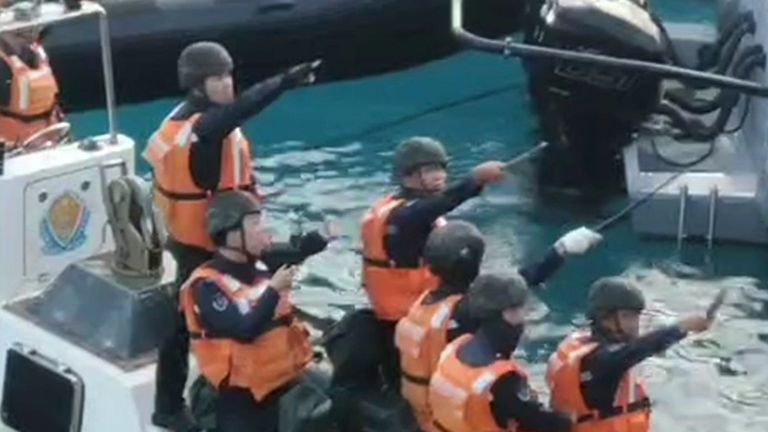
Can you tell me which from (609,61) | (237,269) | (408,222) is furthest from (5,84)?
(237,269)

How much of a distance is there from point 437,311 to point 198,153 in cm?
114

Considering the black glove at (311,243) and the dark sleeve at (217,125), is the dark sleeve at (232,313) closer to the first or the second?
the black glove at (311,243)

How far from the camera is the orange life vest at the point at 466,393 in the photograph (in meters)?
4.95

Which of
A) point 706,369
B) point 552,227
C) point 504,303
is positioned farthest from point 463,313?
point 552,227

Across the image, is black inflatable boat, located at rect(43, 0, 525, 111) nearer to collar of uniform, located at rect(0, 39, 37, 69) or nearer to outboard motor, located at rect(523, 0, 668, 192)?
outboard motor, located at rect(523, 0, 668, 192)

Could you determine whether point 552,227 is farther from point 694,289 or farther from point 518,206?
point 694,289

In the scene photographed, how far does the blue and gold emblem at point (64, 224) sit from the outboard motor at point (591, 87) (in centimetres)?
376

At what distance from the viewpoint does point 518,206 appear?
10.2 metres

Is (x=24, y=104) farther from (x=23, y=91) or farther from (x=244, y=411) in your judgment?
(x=244, y=411)

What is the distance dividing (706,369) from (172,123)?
326 cm

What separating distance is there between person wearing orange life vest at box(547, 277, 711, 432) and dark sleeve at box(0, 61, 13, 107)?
4.05 m

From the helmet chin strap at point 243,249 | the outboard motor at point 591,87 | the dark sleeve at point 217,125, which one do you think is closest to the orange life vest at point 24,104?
the dark sleeve at point 217,125

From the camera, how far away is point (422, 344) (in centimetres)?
544

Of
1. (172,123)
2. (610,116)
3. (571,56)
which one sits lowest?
(610,116)
